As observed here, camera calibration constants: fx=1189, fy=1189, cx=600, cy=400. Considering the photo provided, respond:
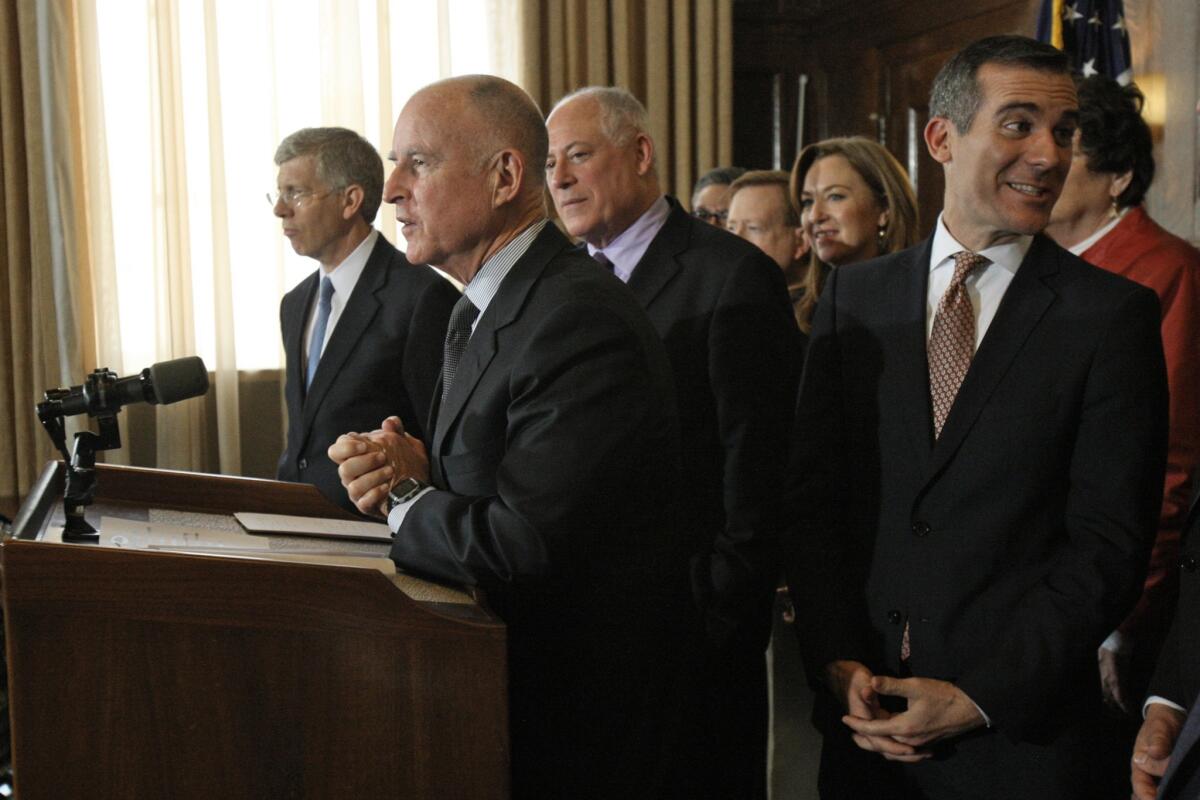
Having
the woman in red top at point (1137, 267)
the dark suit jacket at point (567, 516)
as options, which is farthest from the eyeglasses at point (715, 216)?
the dark suit jacket at point (567, 516)

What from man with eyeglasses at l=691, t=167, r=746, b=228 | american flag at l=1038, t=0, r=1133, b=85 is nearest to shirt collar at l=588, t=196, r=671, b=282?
man with eyeglasses at l=691, t=167, r=746, b=228

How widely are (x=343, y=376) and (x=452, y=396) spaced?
118cm

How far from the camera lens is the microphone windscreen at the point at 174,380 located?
1.68m

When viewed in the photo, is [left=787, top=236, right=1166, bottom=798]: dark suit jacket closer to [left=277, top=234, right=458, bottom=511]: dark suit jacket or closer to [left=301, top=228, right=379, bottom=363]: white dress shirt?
[left=277, top=234, right=458, bottom=511]: dark suit jacket

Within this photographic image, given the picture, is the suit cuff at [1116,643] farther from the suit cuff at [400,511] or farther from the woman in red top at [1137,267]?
the suit cuff at [400,511]

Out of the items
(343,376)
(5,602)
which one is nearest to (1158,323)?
(5,602)

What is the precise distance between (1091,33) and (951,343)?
2674mm

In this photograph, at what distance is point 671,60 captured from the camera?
532 cm

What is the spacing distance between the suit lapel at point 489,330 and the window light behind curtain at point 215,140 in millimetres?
3184

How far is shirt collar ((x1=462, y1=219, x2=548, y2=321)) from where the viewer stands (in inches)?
68.2

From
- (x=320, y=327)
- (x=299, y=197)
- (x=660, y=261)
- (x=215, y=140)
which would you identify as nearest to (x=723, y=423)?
(x=660, y=261)

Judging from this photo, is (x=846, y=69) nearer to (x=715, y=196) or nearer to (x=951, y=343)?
(x=715, y=196)

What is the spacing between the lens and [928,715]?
5.40 ft

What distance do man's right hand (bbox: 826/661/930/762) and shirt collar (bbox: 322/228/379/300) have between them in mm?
1732
